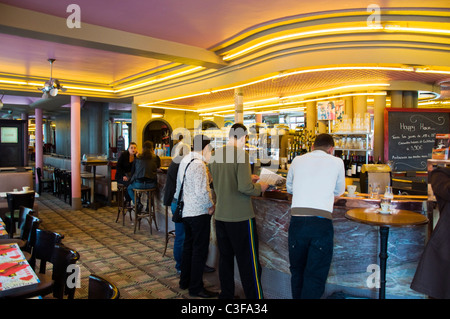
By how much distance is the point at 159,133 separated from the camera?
11.6 m

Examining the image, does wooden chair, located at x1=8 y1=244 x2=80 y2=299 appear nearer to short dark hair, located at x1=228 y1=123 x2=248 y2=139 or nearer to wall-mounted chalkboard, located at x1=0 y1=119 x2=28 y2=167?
short dark hair, located at x1=228 y1=123 x2=248 y2=139

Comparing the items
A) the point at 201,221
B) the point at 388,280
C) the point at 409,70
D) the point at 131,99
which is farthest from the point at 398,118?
the point at 131,99

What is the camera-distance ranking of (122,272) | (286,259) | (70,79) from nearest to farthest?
(286,259)
(122,272)
(70,79)

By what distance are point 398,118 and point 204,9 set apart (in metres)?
4.90

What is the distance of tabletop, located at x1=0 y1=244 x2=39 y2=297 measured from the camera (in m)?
2.14

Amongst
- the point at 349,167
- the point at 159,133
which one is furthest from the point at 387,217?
the point at 159,133

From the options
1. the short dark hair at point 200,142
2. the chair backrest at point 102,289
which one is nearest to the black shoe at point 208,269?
the short dark hair at point 200,142

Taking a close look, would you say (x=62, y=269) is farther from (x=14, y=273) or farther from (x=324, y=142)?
(x=324, y=142)

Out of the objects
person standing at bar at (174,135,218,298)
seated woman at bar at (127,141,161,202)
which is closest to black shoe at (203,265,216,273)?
person standing at bar at (174,135,218,298)

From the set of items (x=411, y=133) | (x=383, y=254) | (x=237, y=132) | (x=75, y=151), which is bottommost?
(x=383, y=254)

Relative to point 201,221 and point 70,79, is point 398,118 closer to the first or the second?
point 201,221

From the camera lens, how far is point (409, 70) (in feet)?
16.2

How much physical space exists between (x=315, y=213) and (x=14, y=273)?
2.27m

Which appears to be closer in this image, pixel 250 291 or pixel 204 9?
pixel 250 291
